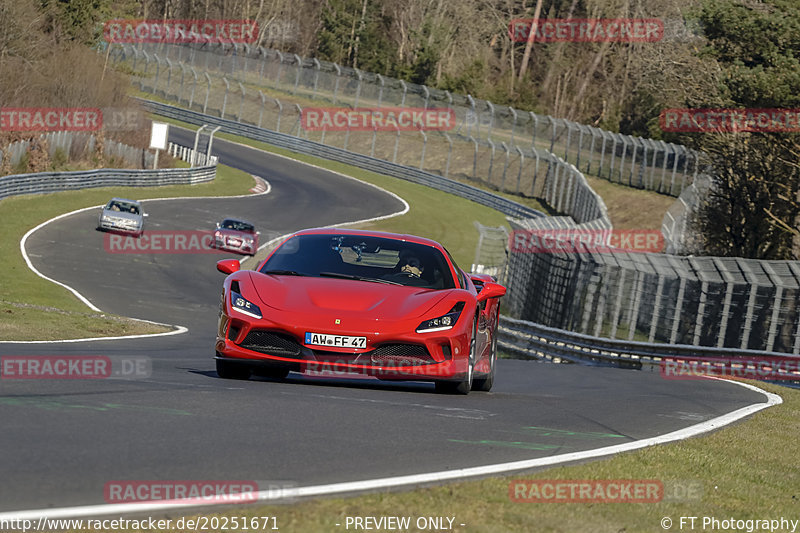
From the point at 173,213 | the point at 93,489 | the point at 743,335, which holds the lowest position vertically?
the point at 173,213

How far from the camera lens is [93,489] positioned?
16.6ft

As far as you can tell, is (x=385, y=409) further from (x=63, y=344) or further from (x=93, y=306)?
(x=93, y=306)

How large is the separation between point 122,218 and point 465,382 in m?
29.8

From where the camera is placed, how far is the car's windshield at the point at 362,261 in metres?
10.3

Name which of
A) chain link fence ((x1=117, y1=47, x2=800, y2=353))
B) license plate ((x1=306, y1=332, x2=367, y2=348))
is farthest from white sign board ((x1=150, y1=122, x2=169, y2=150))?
license plate ((x1=306, y1=332, x2=367, y2=348))

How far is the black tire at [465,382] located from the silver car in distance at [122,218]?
29.2 m

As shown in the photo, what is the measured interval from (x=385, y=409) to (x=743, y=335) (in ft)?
46.5

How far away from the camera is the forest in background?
1400 inches

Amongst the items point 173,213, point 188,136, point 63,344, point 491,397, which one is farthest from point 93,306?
point 188,136

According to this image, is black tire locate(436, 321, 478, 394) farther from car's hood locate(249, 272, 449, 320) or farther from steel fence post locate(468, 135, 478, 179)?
steel fence post locate(468, 135, 478, 179)

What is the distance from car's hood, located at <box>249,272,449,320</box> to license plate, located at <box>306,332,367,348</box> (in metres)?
0.23

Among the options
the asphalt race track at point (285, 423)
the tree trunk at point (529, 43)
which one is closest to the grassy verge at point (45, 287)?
the asphalt race track at point (285, 423)

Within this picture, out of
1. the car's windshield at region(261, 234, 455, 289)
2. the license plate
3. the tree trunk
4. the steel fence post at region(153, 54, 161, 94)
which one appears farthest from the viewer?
the tree trunk

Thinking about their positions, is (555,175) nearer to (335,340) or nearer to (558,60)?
(558,60)
